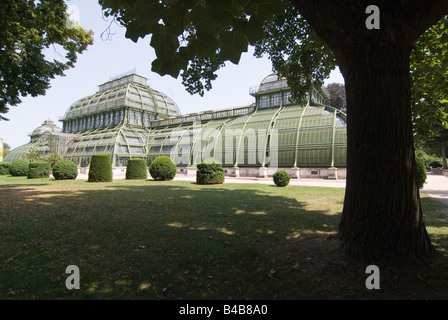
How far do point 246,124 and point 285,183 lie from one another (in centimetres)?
1777

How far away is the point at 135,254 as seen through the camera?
3838mm

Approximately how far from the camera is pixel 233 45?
244 centimetres

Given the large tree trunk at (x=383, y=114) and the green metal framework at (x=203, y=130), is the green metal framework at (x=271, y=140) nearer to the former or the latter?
the green metal framework at (x=203, y=130)

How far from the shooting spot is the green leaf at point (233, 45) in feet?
7.91

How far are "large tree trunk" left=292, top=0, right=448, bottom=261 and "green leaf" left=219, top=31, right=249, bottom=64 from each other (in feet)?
3.94

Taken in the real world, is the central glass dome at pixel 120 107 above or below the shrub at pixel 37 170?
above

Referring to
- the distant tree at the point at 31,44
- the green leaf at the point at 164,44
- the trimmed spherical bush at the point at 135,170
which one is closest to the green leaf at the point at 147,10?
the green leaf at the point at 164,44

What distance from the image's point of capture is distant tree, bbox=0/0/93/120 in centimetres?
781

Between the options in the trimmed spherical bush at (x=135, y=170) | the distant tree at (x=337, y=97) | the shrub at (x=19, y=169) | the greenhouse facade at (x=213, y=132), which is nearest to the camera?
the trimmed spherical bush at (x=135, y=170)

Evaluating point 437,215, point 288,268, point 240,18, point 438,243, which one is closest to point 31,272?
point 288,268

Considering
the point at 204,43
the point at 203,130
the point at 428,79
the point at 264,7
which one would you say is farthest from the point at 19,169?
the point at 428,79

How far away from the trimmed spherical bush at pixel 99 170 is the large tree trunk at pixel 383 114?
18918 mm

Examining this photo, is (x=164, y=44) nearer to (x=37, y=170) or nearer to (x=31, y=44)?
(x=31, y=44)
